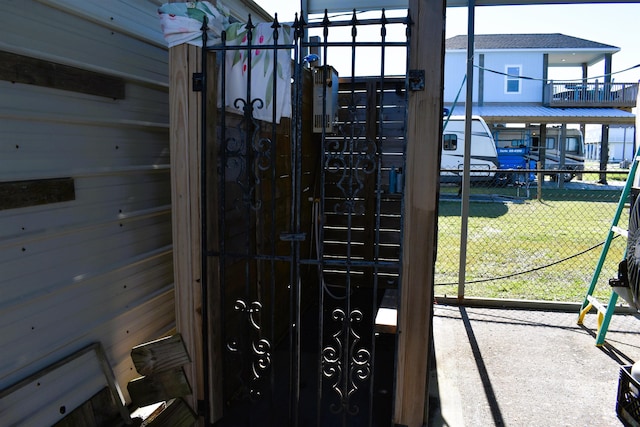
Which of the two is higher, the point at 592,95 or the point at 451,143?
the point at 592,95

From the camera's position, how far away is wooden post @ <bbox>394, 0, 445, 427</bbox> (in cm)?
198

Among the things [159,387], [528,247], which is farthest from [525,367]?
[528,247]

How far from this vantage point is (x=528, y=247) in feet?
22.6

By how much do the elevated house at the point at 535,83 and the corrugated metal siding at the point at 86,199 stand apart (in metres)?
16.5

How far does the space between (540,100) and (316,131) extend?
1824 centimetres

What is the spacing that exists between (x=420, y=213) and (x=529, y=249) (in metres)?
5.44

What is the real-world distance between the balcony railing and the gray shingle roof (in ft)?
6.19

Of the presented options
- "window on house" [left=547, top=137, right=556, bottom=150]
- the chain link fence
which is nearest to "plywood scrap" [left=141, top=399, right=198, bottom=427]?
the chain link fence

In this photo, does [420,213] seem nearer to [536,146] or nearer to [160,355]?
[160,355]

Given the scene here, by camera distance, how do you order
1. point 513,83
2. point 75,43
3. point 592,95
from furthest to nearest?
1. point 513,83
2. point 592,95
3. point 75,43

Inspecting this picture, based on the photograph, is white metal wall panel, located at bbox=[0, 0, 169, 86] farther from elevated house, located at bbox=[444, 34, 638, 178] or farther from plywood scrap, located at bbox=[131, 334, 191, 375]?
elevated house, located at bbox=[444, 34, 638, 178]

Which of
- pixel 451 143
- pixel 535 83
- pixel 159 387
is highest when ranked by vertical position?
pixel 535 83

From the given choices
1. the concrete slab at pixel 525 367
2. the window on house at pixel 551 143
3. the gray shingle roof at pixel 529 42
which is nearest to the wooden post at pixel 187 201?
the concrete slab at pixel 525 367

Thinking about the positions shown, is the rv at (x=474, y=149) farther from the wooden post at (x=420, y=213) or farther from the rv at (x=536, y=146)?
the wooden post at (x=420, y=213)
